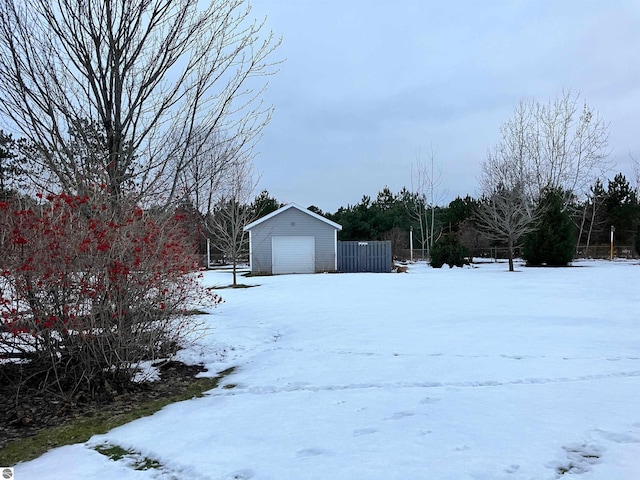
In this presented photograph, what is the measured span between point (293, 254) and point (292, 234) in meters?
1.00

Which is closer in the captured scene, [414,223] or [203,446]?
[203,446]

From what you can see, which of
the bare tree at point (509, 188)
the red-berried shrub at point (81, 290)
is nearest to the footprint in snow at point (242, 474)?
the red-berried shrub at point (81, 290)

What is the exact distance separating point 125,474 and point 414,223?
34.5 metres

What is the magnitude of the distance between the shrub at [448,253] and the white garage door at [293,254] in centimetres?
681

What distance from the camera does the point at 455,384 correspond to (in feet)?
14.5

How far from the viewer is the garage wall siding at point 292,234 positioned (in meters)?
22.0

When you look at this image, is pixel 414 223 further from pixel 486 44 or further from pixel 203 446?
pixel 203 446

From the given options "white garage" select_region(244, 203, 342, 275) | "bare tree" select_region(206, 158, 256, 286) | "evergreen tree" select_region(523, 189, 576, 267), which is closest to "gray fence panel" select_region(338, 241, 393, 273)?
"white garage" select_region(244, 203, 342, 275)

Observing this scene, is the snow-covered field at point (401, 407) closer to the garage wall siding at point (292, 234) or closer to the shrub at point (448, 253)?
the garage wall siding at point (292, 234)

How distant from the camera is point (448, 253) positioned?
78.1ft

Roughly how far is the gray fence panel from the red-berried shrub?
60.1 ft

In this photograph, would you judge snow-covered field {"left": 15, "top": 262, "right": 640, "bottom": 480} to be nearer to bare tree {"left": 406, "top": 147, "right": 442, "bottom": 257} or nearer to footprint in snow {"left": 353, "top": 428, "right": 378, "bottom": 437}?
footprint in snow {"left": 353, "top": 428, "right": 378, "bottom": 437}

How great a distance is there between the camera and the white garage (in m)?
22.0

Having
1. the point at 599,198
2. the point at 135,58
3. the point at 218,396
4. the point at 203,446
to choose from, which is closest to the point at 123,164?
the point at 135,58
